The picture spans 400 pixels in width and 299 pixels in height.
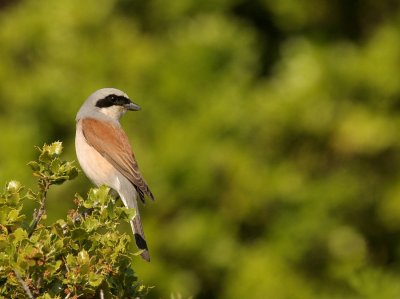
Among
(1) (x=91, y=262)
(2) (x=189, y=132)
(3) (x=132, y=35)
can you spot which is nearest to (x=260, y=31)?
(3) (x=132, y=35)

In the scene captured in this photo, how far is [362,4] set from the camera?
35.0 feet

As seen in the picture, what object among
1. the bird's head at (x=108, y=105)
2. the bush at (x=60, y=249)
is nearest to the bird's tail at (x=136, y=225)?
the bird's head at (x=108, y=105)

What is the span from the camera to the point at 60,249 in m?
→ 2.99

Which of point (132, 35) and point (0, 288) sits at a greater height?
point (132, 35)

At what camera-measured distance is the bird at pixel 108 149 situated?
5.09 m

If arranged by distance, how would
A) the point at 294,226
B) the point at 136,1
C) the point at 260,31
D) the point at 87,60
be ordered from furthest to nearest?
the point at 260,31
the point at 136,1
the point at 87,60
the point at 294,226

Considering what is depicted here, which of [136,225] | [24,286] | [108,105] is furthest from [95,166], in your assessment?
[24,286]

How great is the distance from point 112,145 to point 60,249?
2.34m

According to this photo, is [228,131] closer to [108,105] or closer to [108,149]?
[108,105]

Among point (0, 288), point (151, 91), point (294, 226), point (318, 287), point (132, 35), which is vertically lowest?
point (318, 287)

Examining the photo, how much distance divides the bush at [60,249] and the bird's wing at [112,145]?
1.81 meters

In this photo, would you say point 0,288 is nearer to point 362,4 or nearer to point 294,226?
point 294,226

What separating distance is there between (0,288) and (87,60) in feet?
19.8

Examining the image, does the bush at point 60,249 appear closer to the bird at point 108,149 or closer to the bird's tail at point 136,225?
the bird's tail at point 136,225
